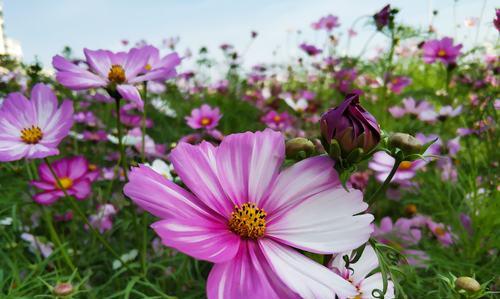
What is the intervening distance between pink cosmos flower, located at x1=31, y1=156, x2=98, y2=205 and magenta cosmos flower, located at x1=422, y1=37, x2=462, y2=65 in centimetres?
150

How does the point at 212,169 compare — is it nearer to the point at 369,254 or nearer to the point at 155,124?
the point at 369,254

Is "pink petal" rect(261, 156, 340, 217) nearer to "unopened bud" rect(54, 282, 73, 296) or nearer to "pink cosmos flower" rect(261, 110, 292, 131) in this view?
"unopened bud" rect(54, 282, 73, 296)

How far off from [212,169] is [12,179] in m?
0.97

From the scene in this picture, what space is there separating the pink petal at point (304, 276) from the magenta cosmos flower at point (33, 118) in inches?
16.7

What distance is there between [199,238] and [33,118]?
1.55 ft

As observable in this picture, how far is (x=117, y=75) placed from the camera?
0.66 m

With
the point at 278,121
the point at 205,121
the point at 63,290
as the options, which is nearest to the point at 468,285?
the point at 63,290

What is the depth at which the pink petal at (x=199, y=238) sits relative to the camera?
302 mm

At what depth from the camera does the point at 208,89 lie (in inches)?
144

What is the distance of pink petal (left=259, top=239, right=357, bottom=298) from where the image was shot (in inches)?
12.1

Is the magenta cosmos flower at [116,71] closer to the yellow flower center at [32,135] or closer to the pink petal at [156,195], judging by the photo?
the yellow flower center at [32,135]

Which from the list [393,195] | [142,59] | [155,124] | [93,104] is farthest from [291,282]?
[93,104]

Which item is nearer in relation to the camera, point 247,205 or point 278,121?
point 247,205

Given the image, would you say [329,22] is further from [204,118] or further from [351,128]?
[351,128]
